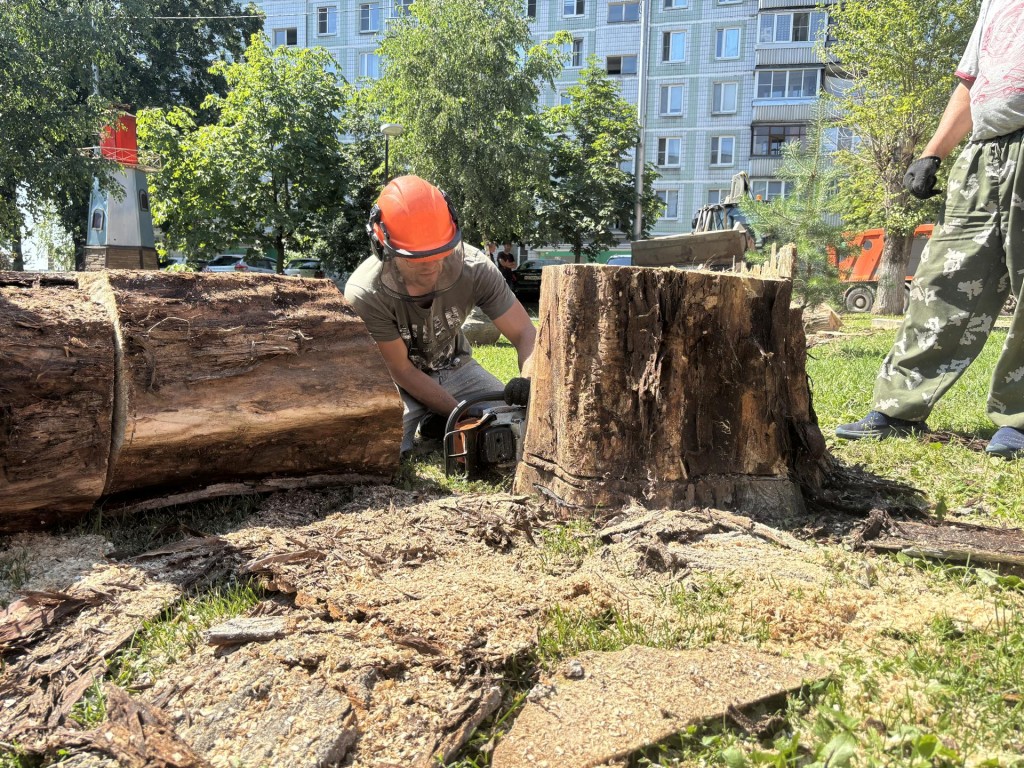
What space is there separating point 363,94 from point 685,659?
2453 centimetres

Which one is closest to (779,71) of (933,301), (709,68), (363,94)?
(709,68)

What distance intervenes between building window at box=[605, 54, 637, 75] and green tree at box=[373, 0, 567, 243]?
18824 millimetres

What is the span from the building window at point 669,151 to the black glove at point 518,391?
3843cm

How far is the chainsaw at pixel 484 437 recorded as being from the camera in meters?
3.45

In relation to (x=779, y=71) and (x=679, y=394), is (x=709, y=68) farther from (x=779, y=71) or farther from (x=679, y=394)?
(x=679, y=394)

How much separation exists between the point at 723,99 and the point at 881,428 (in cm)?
3876

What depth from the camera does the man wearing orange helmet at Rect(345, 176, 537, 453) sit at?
135 inches

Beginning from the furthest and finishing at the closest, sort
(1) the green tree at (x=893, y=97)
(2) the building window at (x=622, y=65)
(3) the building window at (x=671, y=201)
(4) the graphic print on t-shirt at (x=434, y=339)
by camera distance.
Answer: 1. (3) the building window at (x=671, y=201)
2. (2) the building window at (x=622, y=65)
3. (1) the green tree at (x=893, y=97)
4. (4) the graphic print on t-shirt at (x=434, y=339)

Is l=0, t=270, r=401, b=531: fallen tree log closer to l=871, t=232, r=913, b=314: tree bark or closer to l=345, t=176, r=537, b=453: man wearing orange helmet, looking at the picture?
l=345, t=176, r=537, b=453: man wearing orange helmet

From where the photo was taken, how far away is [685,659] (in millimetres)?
1777

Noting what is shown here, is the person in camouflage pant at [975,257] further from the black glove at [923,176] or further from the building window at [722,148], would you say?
the building window at [722,148]

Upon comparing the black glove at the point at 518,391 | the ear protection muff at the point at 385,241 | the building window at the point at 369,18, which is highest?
the building window at the point at 369,18

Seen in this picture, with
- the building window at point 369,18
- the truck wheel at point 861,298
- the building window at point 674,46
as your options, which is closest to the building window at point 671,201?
the building window at point 674,46

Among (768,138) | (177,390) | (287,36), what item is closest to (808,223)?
(177,390)
